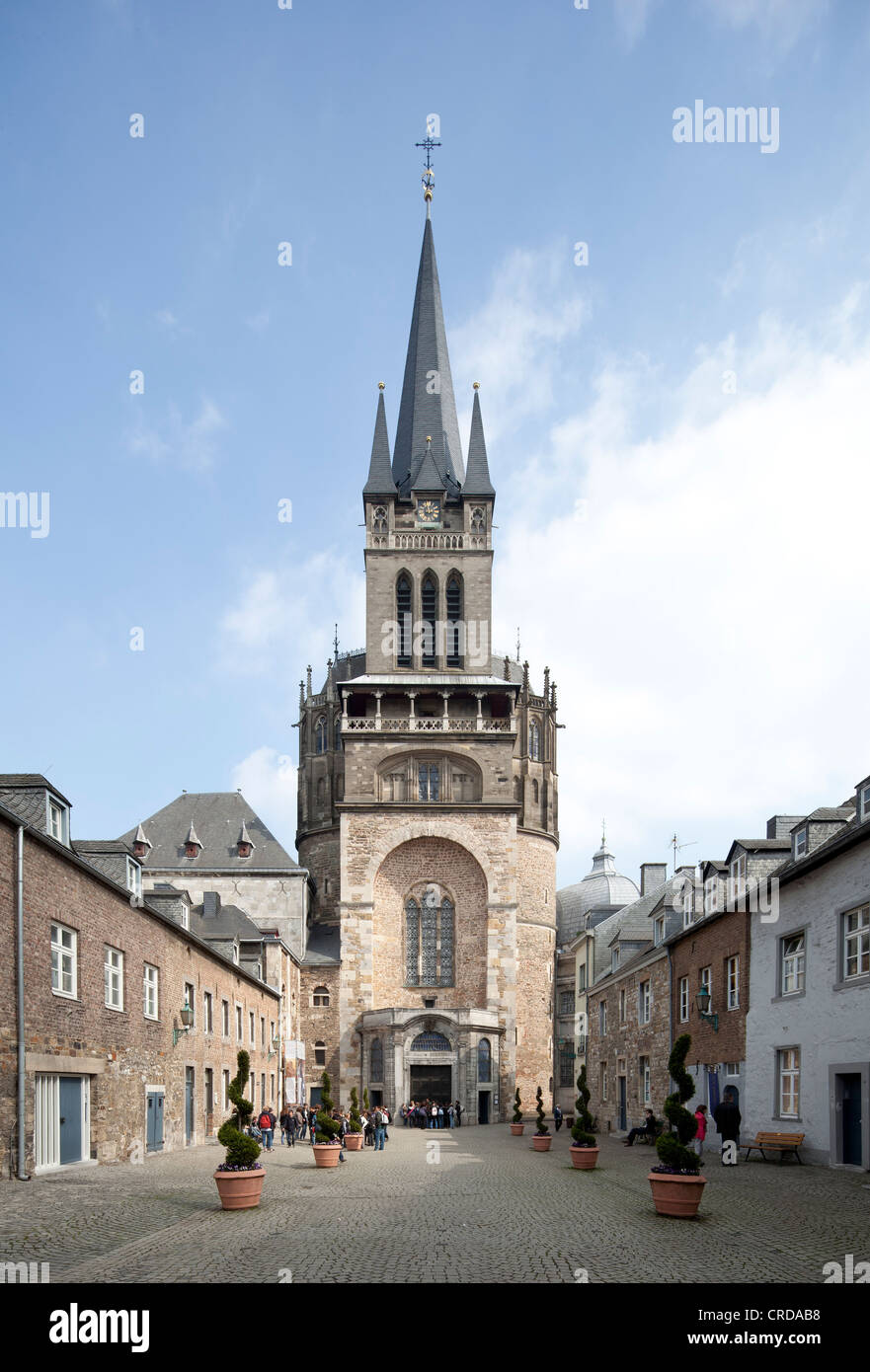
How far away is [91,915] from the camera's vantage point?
22.8 meters

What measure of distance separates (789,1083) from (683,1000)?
8495 mm

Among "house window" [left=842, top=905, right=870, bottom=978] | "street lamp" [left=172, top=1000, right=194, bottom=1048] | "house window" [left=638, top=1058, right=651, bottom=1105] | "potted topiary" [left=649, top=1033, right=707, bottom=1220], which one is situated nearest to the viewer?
"potted topiary" [left=649, top=1033, right=707, bottom=1220]

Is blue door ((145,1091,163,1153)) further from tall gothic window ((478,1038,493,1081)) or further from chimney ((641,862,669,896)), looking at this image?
chimney ((641,862,669,896))

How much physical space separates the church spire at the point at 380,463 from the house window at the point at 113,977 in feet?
137

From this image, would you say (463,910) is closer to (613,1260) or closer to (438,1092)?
(438,1092)

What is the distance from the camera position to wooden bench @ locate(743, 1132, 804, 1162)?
2252 cm

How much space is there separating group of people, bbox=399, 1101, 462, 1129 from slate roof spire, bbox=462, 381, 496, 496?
102 ft

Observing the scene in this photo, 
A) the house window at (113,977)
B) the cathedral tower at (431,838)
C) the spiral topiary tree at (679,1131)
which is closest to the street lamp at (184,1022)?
the house window at (113,977)

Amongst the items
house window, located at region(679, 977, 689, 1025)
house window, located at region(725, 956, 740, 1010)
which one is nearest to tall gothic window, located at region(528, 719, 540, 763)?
house window, located at region(679, 977, 689, 1025)

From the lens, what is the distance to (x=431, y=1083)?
172 feet

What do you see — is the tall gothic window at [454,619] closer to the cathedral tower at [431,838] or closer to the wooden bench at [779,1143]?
the cathedral tower at [431,838]

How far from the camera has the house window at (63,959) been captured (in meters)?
20.7
